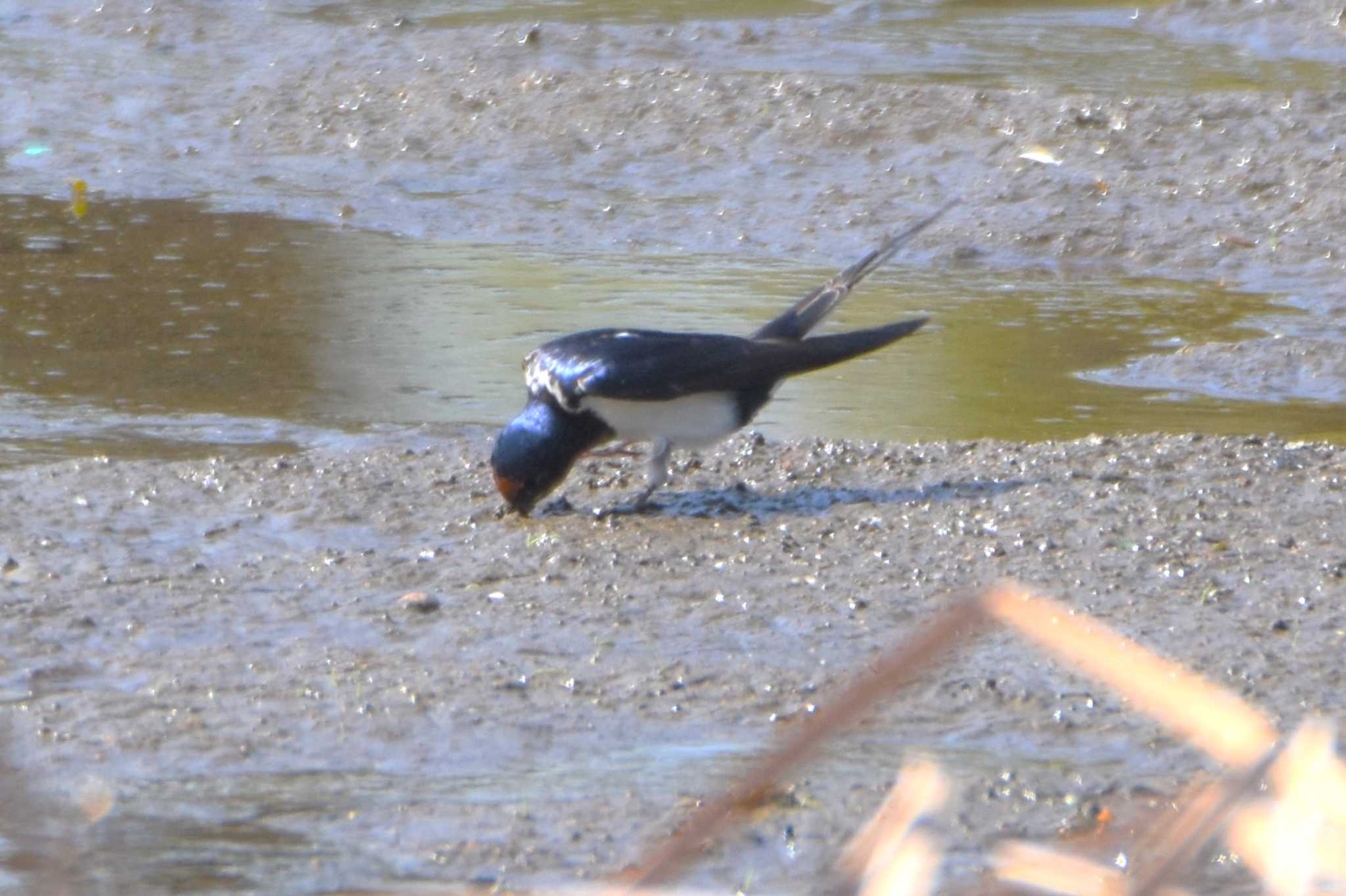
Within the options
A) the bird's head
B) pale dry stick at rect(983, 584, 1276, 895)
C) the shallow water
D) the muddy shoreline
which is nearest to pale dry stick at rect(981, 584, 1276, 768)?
pale dry stick at rect(983, 584, 1276, 895)

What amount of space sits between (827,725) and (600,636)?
261cm

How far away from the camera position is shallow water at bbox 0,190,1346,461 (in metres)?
4.73

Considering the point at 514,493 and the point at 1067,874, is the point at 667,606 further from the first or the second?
the point at 1067,874

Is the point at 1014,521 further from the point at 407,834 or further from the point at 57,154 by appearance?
the point at 57,154

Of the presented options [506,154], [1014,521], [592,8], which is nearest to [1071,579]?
[1014,521]

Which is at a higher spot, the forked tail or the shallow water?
the forked tail

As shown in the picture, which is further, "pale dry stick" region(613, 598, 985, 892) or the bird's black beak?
the bird's black beak

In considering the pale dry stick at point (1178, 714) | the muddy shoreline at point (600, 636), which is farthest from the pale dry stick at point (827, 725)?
the muddy shoreline at point (600, 636)

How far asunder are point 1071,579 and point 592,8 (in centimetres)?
755

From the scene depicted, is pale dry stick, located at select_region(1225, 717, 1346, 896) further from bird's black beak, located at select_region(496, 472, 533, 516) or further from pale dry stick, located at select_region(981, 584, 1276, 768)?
bird's black beak, located at select_region(496, 472, 533, 516)

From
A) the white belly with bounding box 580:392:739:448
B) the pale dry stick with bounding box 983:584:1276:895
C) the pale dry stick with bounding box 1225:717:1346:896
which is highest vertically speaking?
the pale dry stick with bounding box 983:584:1276:895

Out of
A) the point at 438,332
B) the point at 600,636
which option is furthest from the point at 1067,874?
the point at 438,332

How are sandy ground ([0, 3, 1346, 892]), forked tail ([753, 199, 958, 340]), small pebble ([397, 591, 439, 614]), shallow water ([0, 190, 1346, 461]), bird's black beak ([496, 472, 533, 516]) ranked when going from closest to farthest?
1. sandy ground ([0, 3, 1346, 892])
2. small pebble ([397, 591, 439, 614])
3. bird's black beak ([496, 472, 533, 516])
4. forked tail ([753, 199, 958, 340])
5. shallow water ([0, 190, 1346, 461])

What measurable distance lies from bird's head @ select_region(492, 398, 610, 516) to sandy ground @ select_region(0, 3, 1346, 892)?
87 mm
